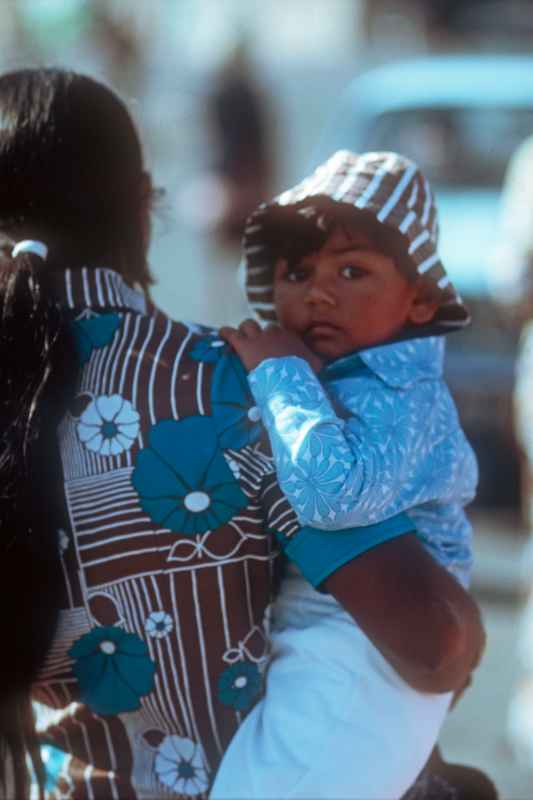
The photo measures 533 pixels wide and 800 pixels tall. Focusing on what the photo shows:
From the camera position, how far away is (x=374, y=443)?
183 cm

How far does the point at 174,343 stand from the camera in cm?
188

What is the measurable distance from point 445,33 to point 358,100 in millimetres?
9552

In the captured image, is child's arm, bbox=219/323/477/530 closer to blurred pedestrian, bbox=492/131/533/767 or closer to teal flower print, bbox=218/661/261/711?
teal flower print, bbox=218/661/261/711

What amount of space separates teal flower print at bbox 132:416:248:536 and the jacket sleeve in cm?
7

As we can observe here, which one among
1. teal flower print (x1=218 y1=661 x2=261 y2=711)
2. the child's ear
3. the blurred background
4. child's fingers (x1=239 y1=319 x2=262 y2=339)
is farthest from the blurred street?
child's fingers (x1=239 y1=319 x2=262 y2=339)

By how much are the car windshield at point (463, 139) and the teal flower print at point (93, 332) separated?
554cm

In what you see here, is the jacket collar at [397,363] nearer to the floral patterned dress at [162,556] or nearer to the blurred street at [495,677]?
the floral patterned dress at [162,556]

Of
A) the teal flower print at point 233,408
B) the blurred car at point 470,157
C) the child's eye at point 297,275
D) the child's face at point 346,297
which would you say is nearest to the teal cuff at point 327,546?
the teal flower print at point 233,408

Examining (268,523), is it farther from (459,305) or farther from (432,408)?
(459,305)

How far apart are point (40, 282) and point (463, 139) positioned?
19.1ft

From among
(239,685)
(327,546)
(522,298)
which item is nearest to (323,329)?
(327,546)

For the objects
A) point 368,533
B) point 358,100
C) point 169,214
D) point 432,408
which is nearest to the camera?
point 368,533

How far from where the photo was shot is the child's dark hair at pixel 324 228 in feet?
6.75

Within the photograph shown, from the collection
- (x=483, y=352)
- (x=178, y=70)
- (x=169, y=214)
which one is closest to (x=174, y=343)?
(x=169, y=214)
